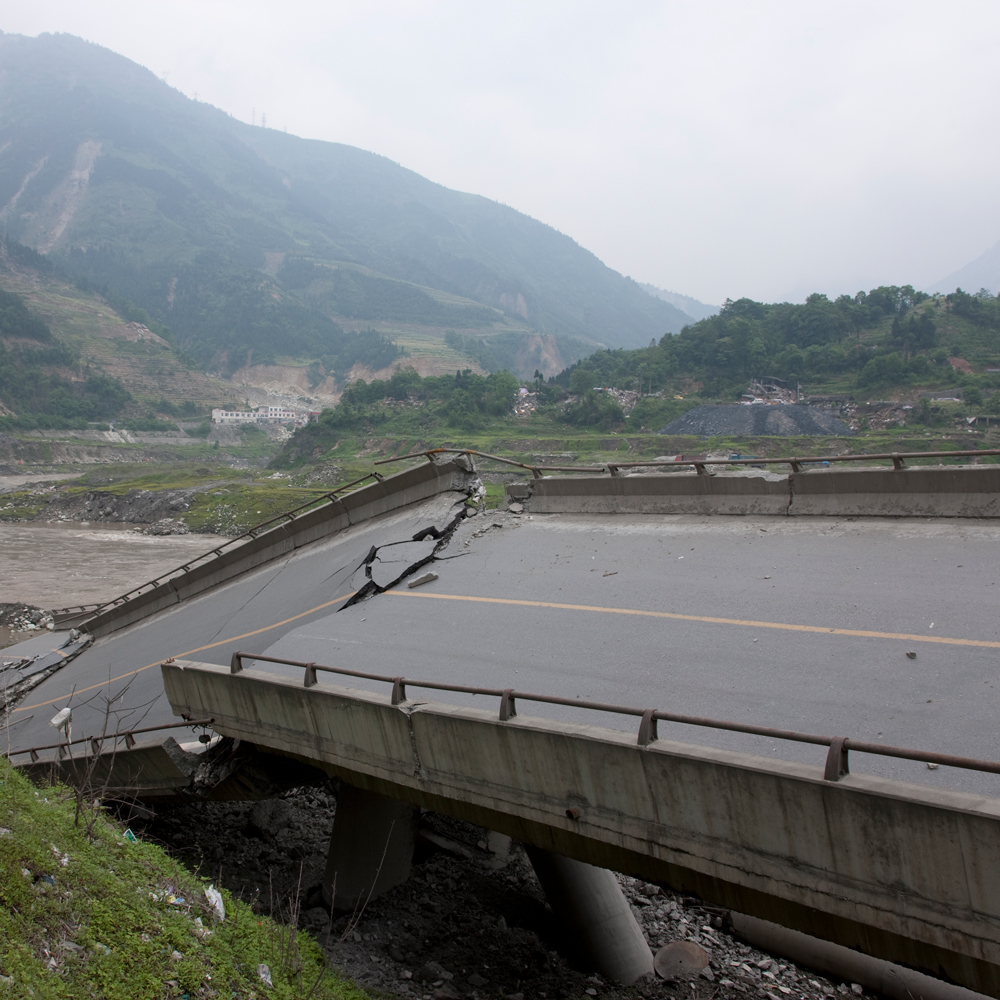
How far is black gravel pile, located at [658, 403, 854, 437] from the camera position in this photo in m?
74.4

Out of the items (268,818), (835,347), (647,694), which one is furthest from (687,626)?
(835,347)

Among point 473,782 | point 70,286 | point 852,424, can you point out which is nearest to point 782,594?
point 473,782

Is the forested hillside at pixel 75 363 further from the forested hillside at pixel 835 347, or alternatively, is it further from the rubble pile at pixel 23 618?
the rubble pile at pixel 23 618

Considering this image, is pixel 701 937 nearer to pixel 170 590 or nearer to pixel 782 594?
pixel 782 594

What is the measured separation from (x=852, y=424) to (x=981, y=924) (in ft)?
265

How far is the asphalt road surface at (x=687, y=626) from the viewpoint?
586cm

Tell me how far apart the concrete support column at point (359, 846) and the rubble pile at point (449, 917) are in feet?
0.84

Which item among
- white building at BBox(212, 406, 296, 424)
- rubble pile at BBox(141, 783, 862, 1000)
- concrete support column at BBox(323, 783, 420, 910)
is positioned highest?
white building at BBox(212, 406, 296, 424)

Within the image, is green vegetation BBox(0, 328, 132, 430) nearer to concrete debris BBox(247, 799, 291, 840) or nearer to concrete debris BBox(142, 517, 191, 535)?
concrete debris BBox(142, 517, 191, 535)

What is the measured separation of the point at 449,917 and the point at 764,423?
72.7m

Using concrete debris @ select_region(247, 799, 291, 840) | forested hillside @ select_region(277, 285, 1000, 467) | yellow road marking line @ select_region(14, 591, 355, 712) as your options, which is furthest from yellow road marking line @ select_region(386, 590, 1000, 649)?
forested hillside @ select_region(277, 285, 1000, 467)

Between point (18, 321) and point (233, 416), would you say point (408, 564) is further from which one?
point (18, 321)

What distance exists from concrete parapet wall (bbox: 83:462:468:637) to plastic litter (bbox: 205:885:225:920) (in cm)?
856

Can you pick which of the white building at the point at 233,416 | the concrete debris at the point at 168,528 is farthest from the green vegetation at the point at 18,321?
the concrete debris at the point at 168,528
